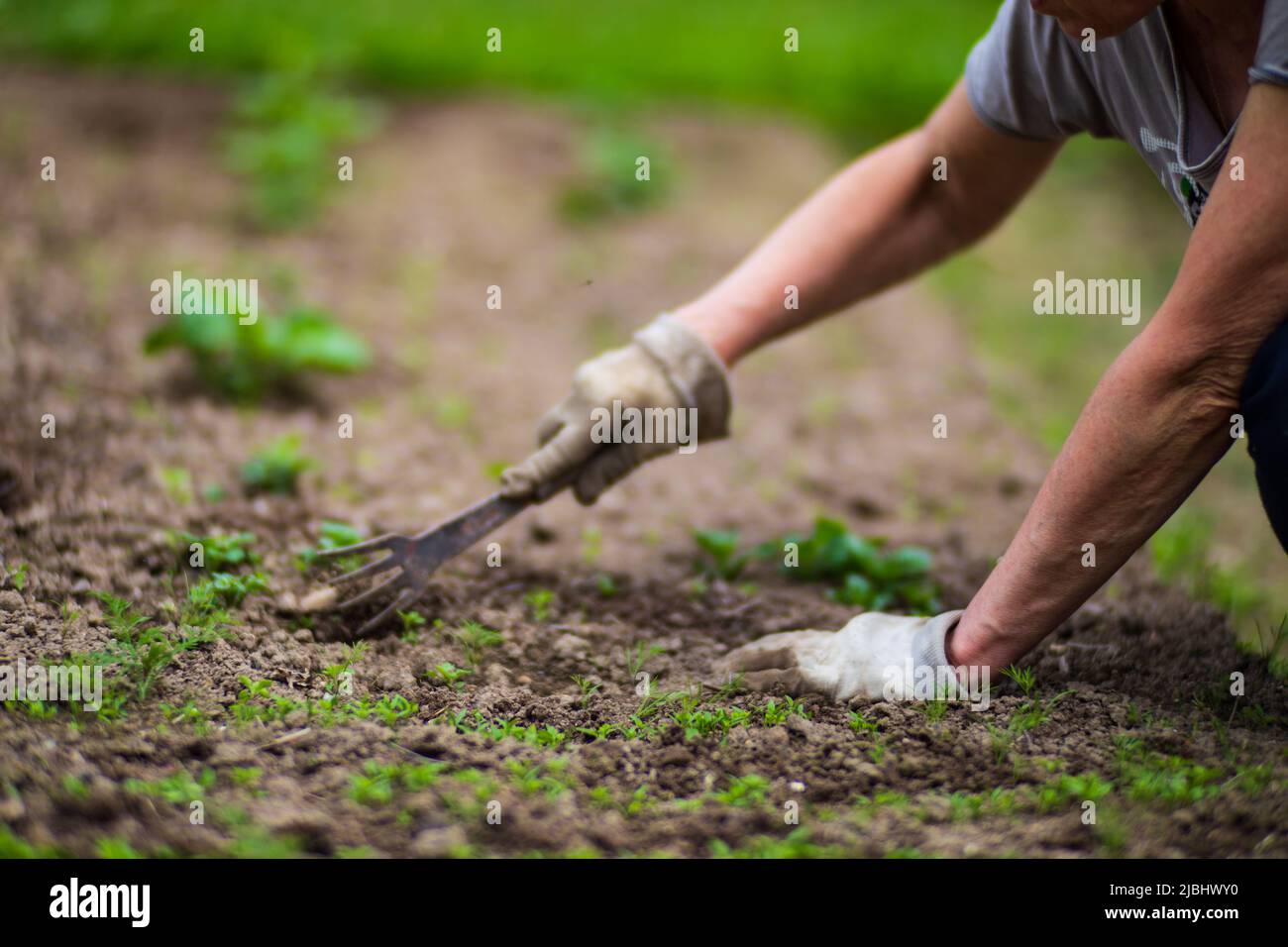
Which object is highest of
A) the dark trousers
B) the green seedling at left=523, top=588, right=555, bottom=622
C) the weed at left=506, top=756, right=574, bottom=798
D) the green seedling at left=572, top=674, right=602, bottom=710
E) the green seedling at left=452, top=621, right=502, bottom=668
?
the dark trousers

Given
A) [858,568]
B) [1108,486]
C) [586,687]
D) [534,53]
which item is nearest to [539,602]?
[586,687]

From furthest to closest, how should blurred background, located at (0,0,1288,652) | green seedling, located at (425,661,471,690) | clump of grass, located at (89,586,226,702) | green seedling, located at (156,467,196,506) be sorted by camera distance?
blurred background, located at (0,0,1288,652) → green seedling, located at (156,467,196,506) → green seedling, located at (425,661,471,690) → clump of grass, located at (89,586,226,702)

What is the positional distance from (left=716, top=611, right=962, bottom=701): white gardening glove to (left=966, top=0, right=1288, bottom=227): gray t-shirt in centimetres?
82

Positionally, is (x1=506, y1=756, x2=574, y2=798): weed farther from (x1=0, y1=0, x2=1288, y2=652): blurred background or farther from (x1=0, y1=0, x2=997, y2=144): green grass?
(x1=0, y1=0, x2=997, y2=144): green grass

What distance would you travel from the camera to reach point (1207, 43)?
1.64 m

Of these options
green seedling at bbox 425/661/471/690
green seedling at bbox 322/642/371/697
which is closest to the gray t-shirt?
green seedling at bbox 425/661/471/690

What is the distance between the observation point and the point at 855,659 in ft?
6.17

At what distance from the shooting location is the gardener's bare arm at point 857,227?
2.22 metres

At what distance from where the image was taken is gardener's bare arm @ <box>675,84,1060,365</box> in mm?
2221

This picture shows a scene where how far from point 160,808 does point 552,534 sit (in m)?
1.28

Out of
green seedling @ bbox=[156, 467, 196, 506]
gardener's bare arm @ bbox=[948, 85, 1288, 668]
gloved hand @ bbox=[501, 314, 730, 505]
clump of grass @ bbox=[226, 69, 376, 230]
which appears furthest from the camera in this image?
clump of grass @ bbox=[226, 69, 376, 230]

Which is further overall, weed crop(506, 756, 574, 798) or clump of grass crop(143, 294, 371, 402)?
clump of grass crop(143, 294, 371, 402)

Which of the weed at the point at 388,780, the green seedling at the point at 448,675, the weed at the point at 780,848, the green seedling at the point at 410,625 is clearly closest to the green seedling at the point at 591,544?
the green seedling at the point at 410,625
